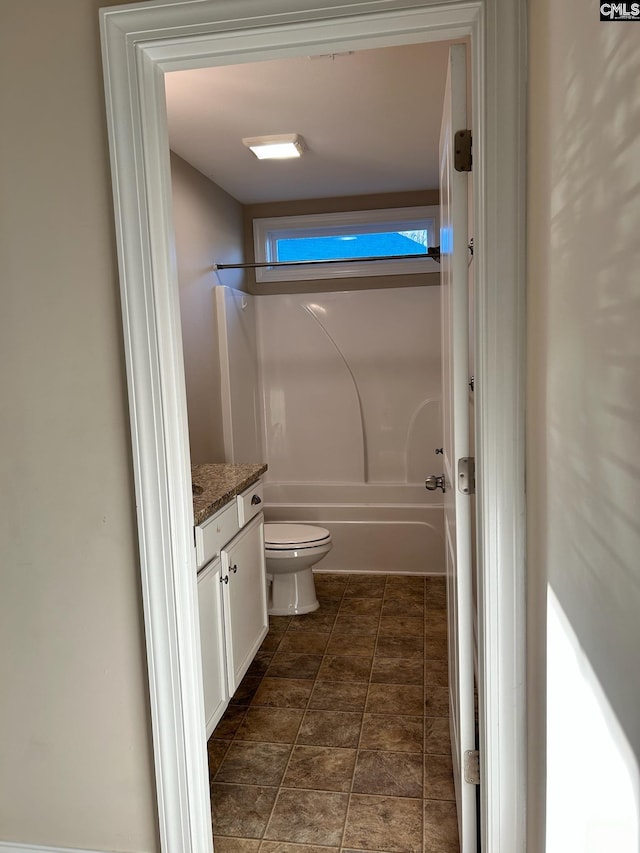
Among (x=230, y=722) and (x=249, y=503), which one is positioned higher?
(x=249, y=503)

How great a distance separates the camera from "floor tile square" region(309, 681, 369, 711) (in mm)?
2664

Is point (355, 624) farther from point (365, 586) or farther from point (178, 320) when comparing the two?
point (178, 320)

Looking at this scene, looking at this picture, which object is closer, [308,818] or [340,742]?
[308,818]

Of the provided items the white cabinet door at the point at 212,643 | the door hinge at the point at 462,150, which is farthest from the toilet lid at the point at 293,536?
the door hinge at the point at 462,150

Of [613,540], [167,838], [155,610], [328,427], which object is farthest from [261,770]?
[328,427]

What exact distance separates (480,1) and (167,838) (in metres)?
2.14

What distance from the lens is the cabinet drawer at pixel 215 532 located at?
84.2 inches

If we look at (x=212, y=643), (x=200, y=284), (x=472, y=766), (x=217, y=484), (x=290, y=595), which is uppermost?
(x=200, y=284)

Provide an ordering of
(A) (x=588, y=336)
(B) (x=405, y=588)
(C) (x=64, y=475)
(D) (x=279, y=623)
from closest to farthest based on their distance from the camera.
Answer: (A) (x=588, y=336), (C) (x=64, y=475), (D) (x=279, y=623), (B) (x=405, y=588)

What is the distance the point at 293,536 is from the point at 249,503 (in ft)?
2.80

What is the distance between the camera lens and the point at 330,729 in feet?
8.24

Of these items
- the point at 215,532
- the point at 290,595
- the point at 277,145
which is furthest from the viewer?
the point at 290,595

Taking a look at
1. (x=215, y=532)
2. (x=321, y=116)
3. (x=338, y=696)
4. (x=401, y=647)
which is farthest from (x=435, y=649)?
(x=321, y=116)

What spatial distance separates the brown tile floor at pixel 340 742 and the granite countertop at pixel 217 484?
2.98 feet
